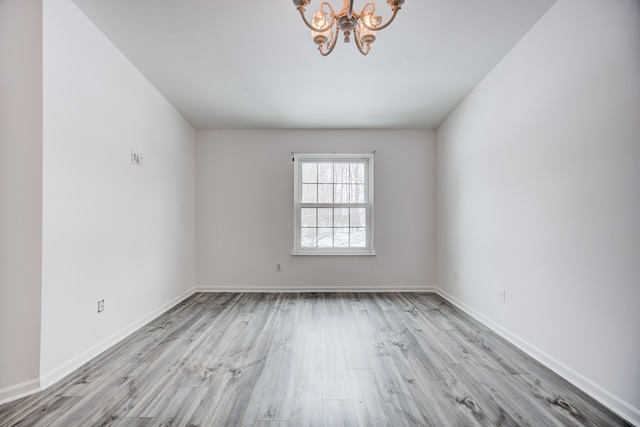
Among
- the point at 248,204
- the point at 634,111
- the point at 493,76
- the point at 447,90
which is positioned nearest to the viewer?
the point at 634,111

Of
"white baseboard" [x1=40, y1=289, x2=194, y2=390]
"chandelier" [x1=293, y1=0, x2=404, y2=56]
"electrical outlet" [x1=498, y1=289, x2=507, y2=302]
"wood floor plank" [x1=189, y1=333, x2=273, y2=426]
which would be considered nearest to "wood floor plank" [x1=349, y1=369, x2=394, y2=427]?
"wood floor plank" [x1=189, y1=333, x2=273, y2=426]

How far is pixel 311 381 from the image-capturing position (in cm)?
183

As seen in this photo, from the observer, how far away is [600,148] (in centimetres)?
168

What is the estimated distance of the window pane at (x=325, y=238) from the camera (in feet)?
13.7

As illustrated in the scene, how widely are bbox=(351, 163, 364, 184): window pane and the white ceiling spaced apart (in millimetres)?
777

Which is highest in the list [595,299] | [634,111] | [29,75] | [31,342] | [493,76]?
[493,76]

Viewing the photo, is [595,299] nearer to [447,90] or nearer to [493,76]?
[493,76]

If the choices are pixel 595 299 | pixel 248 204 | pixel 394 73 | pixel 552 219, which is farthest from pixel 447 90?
pixel 248 204

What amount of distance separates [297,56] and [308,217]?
220 centimetres

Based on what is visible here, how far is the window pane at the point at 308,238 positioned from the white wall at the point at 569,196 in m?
2.16

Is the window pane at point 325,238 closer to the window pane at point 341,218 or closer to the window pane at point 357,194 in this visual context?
the window pane at point 341,218

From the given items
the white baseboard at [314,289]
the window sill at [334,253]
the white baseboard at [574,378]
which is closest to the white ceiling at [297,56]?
the window sill at [334,253]

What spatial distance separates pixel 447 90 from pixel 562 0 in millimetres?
1224

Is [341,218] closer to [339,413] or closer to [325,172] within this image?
[325,172]
